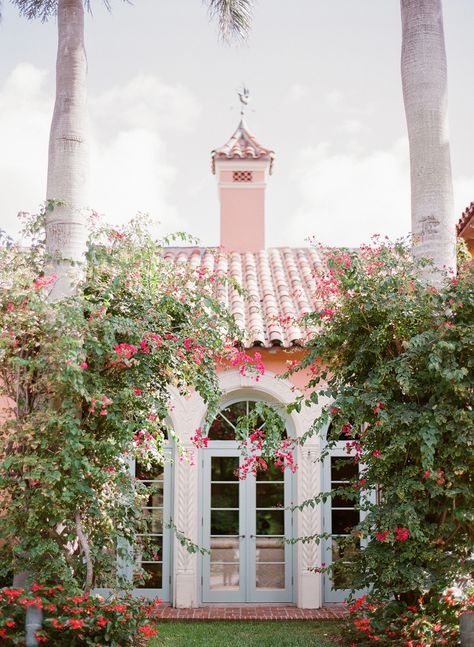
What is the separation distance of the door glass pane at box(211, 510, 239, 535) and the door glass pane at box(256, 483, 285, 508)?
1.29 feet

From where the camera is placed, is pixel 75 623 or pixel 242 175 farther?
pixel 242 175

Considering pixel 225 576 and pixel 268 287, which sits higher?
pixel 268 287

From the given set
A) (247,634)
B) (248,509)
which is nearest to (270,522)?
(248,509)

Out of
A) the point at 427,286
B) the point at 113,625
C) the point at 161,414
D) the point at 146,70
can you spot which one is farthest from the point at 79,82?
the point at 113,625

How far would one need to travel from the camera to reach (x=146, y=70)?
9812 mm

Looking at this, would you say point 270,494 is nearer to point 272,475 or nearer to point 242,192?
point 272,475

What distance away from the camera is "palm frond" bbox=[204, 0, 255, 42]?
347 inches

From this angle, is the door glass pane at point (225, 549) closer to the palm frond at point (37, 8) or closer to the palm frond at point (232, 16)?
the palm frond at point (232, 16)

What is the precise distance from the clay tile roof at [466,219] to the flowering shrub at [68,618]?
6.95 m

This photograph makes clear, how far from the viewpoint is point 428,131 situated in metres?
6.81

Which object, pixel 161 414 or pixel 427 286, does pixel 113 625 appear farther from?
pixel 427 286

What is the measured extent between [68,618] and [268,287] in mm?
6971

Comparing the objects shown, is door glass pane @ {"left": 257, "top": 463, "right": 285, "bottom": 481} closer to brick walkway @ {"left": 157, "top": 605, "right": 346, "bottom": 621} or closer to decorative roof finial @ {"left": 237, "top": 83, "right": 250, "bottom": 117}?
brick walkway @ {"left": 157, "top": 605, "right": 346, "bottom": 621}

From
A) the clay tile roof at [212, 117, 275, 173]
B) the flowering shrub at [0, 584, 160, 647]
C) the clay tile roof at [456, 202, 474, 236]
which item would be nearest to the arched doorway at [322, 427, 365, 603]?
the clay tile roof at [456, 202, 474, 236]
